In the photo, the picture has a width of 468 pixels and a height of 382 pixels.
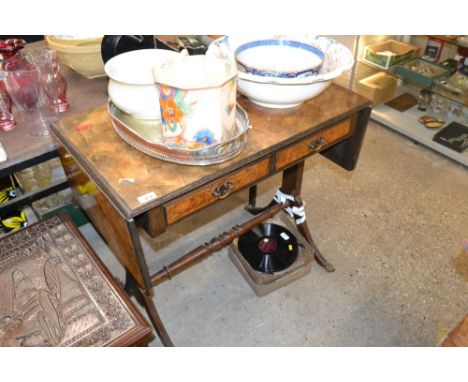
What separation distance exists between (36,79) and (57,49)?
0.88 feet

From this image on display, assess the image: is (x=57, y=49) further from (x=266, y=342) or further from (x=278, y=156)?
(x=266, y=342)

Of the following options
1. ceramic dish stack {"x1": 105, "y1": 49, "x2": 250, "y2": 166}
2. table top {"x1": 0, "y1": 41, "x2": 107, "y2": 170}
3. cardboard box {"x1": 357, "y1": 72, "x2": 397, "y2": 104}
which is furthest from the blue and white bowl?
cardboard box {"x1": 357, "y1": 72, "x2": 397, "y2": 104}

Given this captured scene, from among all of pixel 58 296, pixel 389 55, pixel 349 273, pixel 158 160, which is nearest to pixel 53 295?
pixel 58 296

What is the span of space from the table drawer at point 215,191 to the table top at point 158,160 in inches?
1.6

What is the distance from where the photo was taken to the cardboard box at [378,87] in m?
2.96

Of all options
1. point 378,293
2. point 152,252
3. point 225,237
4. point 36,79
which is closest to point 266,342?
point 225,237

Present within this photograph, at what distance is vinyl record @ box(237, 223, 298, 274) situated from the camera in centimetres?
184

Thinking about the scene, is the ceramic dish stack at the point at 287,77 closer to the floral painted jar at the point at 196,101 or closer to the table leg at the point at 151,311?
the floral painted jar at the point at 196,101

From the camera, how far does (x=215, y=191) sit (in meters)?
1.16

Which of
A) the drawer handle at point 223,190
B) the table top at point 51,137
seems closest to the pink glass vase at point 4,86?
the table top at point 51,137

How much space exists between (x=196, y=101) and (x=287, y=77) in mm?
320

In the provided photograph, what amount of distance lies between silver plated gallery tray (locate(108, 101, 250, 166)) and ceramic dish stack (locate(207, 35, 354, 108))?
0.09 meters

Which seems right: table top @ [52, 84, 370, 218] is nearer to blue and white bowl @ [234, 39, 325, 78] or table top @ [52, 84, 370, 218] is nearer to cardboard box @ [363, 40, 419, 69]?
blue and white bowl @ [234, 39, 325, 78]

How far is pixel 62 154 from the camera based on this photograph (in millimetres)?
1406
